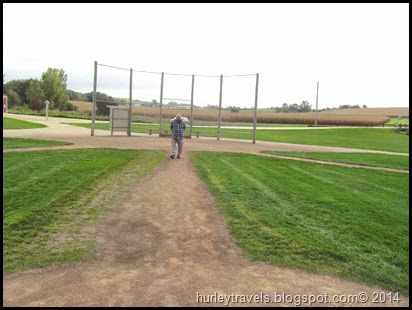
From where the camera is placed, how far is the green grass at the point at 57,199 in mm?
4977

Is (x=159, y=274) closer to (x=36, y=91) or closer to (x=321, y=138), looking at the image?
(x=321, y=138)

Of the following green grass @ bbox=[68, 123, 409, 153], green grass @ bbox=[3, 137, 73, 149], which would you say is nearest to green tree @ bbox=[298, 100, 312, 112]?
green grass @ bbox=[68, 123, 409, 153]

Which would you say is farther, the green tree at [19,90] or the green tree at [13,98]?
the green tree at [19,90]

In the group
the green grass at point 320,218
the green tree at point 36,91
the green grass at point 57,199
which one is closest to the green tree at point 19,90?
the green tree at point 36,91

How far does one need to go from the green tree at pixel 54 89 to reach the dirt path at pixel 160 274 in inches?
2460

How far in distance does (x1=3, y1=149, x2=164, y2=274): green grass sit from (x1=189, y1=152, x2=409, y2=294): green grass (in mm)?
2081

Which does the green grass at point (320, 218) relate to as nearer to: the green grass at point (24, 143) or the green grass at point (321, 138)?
the green grass at point (24, 143)

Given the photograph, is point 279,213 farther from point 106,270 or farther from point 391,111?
point 391,111

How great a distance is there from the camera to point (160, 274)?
443 centimetres

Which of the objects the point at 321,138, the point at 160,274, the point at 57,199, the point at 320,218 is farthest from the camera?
the point at 321,138

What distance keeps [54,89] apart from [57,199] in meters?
61.2

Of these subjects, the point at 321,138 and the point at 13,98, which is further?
the point at 13,98

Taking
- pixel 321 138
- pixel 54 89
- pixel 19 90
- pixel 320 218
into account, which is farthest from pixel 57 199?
pixel 19 90

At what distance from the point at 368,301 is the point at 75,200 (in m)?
5.14
